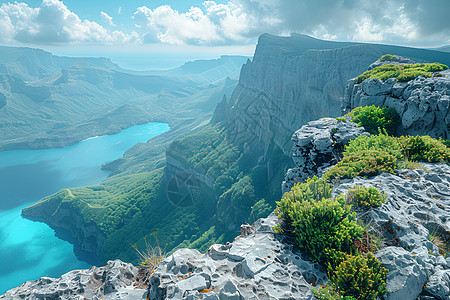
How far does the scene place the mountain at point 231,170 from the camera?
88562mm

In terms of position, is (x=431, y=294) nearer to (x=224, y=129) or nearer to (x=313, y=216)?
(x=313, y=216)

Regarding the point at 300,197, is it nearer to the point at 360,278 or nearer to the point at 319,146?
the point at 360,278

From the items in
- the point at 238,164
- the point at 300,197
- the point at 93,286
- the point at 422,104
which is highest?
the point at 422,104

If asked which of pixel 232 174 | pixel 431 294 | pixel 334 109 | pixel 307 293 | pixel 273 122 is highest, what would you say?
pixel 431 294

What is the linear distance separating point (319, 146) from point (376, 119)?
18.8 ft

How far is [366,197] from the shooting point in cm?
795

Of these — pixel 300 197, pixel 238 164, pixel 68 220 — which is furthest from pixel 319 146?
pixel 68 220

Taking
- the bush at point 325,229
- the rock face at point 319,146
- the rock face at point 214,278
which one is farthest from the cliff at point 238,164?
the bush at point 325,229

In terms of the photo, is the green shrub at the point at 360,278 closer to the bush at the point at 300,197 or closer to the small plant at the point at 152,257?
the bush at the point at 300,197

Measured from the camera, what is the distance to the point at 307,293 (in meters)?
6.11

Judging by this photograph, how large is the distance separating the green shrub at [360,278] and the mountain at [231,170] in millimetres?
74948

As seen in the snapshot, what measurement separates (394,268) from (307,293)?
2.40 meters

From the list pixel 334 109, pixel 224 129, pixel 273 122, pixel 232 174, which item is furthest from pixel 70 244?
pixel 334 109

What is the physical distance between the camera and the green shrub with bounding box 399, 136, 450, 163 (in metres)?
10.7
